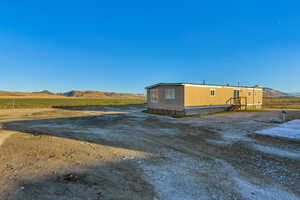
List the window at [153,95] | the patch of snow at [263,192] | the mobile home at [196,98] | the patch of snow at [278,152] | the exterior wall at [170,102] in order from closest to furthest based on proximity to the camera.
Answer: the patch of snow at [263,192] → the patch of snow at [278,152] → the exterior wall at [170,102] → the mobile home at [196,98] → the window at [153,95]

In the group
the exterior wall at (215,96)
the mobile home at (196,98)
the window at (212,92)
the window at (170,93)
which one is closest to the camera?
the mobile home at (196,98)

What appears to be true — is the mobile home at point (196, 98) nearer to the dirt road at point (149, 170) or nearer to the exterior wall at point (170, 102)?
the exterior wall at point (170, 102)

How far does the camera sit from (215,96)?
16188 mm

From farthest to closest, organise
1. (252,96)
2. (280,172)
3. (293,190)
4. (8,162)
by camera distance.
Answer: (252,96) < (8,162) < (280,172) < (293,190)

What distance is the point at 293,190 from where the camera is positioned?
2.64 metres

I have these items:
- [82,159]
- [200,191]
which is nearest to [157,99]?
[82,159]

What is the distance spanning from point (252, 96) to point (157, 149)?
19.3 m

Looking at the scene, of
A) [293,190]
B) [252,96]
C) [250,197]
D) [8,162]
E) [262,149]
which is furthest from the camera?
[252,96]

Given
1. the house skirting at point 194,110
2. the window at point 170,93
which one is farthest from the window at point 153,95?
the window at point 170,93

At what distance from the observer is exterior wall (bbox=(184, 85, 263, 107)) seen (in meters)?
14.3

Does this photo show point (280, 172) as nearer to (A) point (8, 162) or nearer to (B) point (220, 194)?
(B) point (220, 194)

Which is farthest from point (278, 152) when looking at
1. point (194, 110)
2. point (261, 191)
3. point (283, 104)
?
point (283, 104)

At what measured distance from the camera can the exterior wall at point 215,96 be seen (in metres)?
14.3

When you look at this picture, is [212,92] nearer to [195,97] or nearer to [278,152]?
[195,97]
